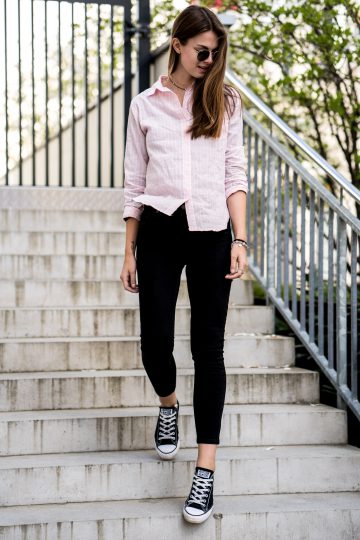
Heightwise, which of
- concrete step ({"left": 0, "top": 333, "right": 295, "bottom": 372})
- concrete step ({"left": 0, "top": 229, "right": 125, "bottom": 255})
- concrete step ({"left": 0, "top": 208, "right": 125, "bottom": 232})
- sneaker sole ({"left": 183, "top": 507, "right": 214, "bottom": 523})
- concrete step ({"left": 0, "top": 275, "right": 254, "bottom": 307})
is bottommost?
sneaker sole ({"left": 183, "top": 507, "right": 214, "bottom": 523})

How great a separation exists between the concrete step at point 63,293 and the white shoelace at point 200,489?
1764 millimetres

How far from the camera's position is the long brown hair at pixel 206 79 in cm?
298

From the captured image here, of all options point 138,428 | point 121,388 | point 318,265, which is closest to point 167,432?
point 138,428

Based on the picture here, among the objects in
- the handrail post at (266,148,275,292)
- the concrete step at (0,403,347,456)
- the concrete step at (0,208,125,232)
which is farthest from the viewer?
the concrete step at (0,208,125,232)

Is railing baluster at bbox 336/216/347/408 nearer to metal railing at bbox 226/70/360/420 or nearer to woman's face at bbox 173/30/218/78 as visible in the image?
metal railing at bbox 226/70/360/420

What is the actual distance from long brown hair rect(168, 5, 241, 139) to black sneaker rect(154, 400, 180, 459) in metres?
1.10

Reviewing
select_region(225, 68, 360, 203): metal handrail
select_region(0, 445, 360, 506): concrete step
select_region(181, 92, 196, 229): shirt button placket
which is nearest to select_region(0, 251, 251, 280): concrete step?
select_region(225, 68, 360, 203): metal handrail

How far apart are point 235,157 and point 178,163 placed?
243 millimetres

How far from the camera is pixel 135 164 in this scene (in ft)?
10.5

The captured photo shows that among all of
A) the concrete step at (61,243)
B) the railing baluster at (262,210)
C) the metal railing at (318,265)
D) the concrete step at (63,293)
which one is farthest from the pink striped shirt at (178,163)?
the concrete step at (61,243)

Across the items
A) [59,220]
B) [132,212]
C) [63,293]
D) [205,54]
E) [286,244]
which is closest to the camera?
[205,54]

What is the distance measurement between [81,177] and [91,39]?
2.13m

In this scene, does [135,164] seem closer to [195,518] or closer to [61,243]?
[195,518]

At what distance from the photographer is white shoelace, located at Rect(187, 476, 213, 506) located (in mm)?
3029
